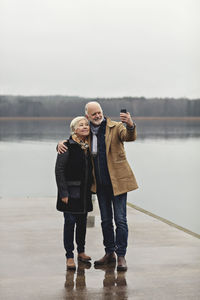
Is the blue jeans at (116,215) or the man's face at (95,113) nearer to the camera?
the man's face at (95,113)

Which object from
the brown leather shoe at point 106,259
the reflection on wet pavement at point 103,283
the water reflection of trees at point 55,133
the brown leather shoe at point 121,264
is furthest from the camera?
the water reflection of trees at point 55,133

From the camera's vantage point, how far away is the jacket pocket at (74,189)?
4801 millimetres

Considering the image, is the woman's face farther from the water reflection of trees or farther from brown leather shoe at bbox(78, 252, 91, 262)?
the water reflection of trees

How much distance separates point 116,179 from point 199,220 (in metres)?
10.3

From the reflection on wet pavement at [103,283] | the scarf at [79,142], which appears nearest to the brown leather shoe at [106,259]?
the reflection on wet pavement at [103,283]

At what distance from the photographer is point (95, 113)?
473 cm

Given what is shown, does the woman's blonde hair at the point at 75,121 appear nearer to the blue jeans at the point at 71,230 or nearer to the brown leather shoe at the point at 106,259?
the blue jeans at the point at 71,230

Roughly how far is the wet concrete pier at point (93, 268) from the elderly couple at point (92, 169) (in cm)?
25

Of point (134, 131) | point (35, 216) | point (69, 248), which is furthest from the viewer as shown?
point (35, 216)

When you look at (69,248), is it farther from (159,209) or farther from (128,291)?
(159,209)

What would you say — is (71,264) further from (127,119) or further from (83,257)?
(127,119)

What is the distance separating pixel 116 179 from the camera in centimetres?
478

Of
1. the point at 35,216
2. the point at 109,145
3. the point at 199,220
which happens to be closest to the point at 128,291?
the point at 109,145

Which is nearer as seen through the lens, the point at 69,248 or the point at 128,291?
the point at 128,291
